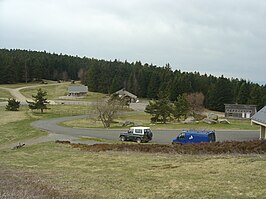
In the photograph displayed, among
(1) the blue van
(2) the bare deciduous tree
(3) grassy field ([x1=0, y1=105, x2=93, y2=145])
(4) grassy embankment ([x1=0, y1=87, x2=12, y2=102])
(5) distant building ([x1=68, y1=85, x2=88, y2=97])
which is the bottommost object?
(3) grassy field ([x1=0, y1=105, x2=93, y2=145])

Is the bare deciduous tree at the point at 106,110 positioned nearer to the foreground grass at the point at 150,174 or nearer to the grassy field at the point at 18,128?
the grassy field at the point at 18,128

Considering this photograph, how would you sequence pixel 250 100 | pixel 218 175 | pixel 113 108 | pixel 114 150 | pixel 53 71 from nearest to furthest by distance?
1. pixel 218 175
2. pixel 114 150
3. pixel 113 108
4. pixel 250 100
5. pixel 53 71

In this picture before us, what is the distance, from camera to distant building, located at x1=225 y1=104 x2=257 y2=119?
75.8 metres

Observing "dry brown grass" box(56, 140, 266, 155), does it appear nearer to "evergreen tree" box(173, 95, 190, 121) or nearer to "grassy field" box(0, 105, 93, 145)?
"grassy field" box(0, 105, 93, 145)

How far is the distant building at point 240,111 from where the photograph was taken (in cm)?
7575

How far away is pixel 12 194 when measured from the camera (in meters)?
10.9

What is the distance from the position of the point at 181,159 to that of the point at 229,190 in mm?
7718

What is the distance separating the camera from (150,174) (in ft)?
49.3

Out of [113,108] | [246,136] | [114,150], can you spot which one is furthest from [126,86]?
[114,150]

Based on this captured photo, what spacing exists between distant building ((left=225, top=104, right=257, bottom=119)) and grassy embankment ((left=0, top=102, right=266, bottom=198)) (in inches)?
2297

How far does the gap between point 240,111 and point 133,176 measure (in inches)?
2591

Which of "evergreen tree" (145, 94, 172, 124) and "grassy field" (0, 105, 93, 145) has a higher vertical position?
"evergreen tree" (145, 94, 172, 124)

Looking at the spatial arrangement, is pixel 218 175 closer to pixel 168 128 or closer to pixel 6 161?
pixel 6 161

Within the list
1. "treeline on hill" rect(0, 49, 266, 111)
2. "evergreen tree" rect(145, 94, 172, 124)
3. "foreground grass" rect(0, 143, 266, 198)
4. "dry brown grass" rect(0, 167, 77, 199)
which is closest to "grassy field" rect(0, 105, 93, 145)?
"foreground grass" rect(0, 143, 266, 198)
